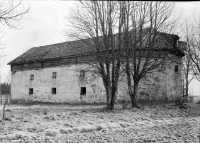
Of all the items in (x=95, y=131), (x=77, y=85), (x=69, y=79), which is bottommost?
(x=95, y=131)

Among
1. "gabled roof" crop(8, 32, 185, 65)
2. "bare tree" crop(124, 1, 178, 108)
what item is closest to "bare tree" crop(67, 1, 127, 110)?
"bare tree" crop(124, 1, 178, 108)

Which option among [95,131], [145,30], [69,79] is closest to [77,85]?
[69,79]

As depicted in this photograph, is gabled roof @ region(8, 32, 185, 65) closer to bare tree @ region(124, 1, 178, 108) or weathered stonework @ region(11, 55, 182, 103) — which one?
weathered stonework @ region(11, 55, 182, 103)

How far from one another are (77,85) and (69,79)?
4.36 feet

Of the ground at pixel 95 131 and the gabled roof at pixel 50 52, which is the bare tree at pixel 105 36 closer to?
the ground at pixel 95 131

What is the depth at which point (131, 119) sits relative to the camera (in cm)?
1170

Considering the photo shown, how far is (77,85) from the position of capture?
25250mm

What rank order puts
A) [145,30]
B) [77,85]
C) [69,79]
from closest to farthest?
1. [145,30]
2. [77,85]
3. [69,79]

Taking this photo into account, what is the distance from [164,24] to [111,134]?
31.7 ft

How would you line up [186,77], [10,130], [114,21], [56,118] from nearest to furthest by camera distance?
[10,130]
[56,118]
[114,21]
[186,77]

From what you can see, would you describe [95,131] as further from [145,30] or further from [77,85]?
[77,85]

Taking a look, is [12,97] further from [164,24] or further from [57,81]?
[164,24]

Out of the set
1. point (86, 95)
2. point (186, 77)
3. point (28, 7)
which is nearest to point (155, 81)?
point (86, 95)

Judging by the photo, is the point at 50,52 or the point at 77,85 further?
the point at 50,52
